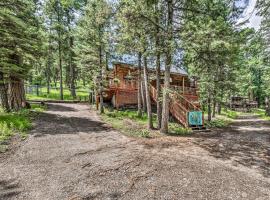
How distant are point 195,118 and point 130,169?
8.36m

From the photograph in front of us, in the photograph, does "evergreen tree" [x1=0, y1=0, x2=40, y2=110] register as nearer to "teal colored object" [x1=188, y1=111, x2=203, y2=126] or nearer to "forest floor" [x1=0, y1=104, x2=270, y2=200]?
"forest floor" [x1=0, y1=104, x2=270, y2=200]

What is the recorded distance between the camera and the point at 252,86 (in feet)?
130

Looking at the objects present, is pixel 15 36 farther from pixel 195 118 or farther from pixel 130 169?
pixel 195 118

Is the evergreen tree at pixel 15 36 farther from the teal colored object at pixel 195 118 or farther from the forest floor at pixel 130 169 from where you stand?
the teal colored object at pixel 195 118

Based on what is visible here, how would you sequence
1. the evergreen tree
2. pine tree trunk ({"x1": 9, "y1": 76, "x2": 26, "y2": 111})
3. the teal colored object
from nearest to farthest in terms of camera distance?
the evergreen tree → the teal colored object → pine tree trunk ({"x1": 9, "y1": 76, "x2": 26, "y2": 111})

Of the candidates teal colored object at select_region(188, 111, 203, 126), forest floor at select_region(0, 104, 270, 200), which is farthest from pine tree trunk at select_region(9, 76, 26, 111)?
teal colored object at select_region(188, 111, 203, 126)

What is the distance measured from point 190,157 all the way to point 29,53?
11.3m

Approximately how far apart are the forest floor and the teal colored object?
3.65 metres

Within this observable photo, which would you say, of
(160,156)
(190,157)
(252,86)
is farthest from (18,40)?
(252,86)

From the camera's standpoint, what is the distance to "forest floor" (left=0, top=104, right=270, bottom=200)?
455 cm

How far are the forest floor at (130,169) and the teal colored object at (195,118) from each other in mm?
3647

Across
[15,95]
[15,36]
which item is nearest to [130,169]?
[15,36]

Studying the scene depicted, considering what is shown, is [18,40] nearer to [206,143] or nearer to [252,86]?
[206,143]

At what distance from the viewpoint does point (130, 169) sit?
5781 mm
